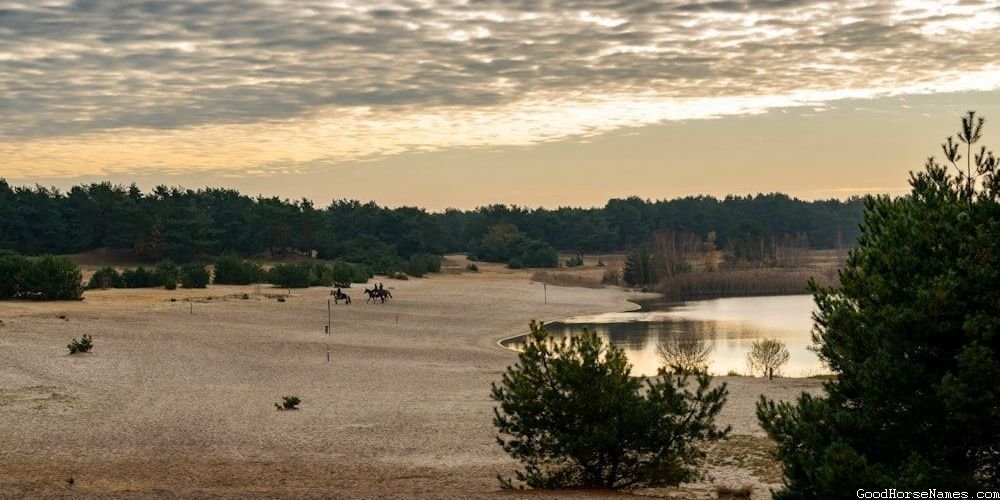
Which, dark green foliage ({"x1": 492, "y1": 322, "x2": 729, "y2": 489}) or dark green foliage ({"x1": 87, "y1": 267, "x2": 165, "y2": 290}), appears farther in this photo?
dark green foliage ({"x1": 87, "y1": 267, "x2": 165, "y2": 290})

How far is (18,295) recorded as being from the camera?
4750 cm

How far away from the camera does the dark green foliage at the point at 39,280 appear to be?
46.7m

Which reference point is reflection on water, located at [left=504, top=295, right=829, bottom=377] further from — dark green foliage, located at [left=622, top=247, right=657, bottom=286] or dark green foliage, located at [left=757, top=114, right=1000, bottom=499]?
dark green foliage, located at [left=757, top=114, right=1000, bottom=499]

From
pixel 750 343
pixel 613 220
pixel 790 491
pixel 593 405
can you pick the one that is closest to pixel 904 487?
pixel 790 491

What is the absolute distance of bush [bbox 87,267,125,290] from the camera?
6047 centimetres

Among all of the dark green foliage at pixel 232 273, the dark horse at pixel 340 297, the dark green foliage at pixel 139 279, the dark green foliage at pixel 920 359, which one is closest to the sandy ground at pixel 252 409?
the dark green foliage at pixel 920 359

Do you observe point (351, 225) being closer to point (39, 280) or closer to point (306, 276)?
point (306, 276)

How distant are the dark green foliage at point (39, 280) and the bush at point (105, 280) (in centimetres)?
1197

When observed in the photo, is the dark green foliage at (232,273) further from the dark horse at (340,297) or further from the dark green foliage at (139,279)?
the dark horse at (340,297)

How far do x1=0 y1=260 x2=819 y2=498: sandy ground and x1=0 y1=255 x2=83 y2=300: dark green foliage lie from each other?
1496 millimetres

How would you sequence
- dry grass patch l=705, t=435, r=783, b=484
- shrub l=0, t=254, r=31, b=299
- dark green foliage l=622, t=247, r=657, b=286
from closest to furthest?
dry grass patch l=705, t=435, r=783, b=484 < shrub l=0, t=254, r=31, b=299 < dark green foliage l=622, t=247, r=657, b=286

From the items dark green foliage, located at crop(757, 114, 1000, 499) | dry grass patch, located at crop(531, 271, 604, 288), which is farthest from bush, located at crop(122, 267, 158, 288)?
dark green foliage, located at crop(757, 114, 1000, 499)

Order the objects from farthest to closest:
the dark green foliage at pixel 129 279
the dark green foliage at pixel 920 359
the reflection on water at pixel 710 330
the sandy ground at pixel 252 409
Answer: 1. the dark green foliage at pixel 129 279
2. the reflection on water at pixel 710 330
3. the sandy ground at pixel 252 409
4. the dark green foliage at pixel 920 359

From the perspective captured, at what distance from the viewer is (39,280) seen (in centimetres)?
4700
